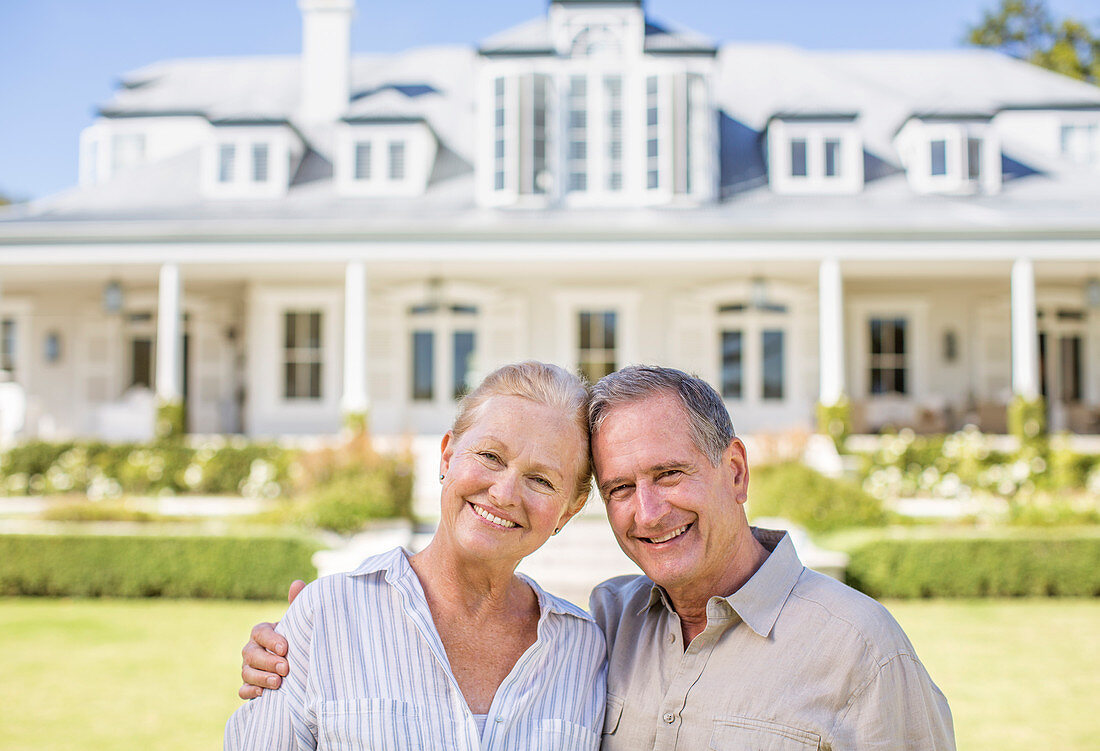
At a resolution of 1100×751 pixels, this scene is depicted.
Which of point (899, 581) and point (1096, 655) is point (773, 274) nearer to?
point (899, 581)

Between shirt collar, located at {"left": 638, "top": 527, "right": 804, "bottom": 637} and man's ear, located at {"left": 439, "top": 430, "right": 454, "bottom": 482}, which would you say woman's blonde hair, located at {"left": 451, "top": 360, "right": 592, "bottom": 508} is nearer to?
man's ear, located at {"left": 439, "top": 430, "right": 454, "bottom": 482}

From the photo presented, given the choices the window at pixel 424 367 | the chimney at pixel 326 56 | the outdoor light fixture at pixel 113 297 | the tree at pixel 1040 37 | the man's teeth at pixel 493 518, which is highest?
the tree at pixel 1040 37

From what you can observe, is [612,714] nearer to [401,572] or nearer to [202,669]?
[401,572]

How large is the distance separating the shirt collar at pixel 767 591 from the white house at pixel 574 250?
32.8ft

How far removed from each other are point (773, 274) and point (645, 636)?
12.2 metres

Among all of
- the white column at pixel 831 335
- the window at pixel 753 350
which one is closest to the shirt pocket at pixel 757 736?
the white column at pixel 831 335

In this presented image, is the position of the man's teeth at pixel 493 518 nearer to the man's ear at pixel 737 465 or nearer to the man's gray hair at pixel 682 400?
the man's gray hair at pixel 682 400

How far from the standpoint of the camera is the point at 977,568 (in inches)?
283

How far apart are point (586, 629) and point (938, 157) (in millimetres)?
13474

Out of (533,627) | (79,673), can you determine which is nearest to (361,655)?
(533,627)

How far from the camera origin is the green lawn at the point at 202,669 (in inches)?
170

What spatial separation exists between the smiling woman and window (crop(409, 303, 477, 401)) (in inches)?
473

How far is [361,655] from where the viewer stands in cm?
167

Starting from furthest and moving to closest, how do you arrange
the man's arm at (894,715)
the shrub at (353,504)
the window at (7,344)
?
the window at (7,344) → the shrub at (353,504) → the man's arm at (894,715)
